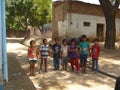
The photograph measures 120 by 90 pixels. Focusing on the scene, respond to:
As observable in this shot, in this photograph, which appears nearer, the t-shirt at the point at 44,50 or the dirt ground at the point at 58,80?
the dirt ground at the point at 58,80

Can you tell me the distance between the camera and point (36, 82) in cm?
897

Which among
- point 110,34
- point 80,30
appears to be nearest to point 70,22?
point 80,30

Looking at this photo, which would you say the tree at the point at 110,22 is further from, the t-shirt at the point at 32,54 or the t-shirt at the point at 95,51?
the t-shirt at the point at 32,54

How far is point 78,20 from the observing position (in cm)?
2394

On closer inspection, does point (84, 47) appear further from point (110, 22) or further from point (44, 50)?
point (110, 22)

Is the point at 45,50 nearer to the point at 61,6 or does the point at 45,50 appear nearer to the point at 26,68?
the point at 26,68

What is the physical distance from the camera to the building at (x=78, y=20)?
23484 mm

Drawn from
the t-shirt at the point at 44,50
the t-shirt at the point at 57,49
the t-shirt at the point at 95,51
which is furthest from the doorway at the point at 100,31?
the t-shirt at the point at 44,50

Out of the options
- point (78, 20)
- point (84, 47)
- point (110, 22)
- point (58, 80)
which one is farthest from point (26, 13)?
point (58, 80)

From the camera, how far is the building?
23484mm

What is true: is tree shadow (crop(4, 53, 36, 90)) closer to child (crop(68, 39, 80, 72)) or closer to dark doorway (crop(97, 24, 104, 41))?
child (crop(68, 39, 80, 72))

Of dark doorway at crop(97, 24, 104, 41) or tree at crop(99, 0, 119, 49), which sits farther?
dark doorway at crop(97, 24, 104, 41)

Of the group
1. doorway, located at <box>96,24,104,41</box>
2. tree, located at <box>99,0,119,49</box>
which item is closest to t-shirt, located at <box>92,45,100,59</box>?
tree, located at <box>99,0,119,49</box>

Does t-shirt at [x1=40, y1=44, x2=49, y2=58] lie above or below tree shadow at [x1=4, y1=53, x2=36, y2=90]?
above
